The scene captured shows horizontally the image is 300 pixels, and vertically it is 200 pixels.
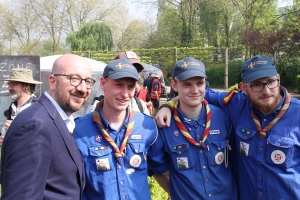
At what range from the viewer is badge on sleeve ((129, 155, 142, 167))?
2.52 metres

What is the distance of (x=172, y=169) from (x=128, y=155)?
53cm

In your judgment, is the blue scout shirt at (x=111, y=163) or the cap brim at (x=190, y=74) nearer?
the blue scout shirt at (x=111, y=163)

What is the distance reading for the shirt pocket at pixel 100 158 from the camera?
2.44 metres

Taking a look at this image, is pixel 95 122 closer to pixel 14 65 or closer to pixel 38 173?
pixel 38 173

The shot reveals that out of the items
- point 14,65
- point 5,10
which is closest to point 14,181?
point 14,65

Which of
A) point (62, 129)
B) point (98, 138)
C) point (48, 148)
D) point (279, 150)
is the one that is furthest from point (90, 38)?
point (48, 148)

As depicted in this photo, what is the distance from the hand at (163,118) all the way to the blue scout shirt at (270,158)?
66cm

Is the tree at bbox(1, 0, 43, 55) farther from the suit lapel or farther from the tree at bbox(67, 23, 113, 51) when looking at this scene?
the suit lapel

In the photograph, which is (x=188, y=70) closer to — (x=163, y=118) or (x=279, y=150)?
(x=163, y=118)

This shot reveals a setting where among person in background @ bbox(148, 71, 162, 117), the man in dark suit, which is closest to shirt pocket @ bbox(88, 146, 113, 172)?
the man in dark suit

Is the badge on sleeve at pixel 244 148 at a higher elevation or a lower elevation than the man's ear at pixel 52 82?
lower

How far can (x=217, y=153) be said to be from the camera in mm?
2689

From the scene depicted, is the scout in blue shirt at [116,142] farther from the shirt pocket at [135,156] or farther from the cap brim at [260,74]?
the cap brim at [260,74]

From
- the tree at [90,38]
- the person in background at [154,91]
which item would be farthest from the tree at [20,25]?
the person in background at [154,91]
